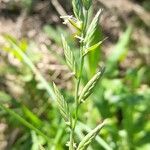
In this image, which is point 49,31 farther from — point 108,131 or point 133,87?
point 108,131

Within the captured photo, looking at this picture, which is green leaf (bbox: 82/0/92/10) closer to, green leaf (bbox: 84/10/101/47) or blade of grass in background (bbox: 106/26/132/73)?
green leaf (bbox: 84/10/101/47)

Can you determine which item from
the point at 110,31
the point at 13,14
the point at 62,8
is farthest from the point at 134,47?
the point at 13,14

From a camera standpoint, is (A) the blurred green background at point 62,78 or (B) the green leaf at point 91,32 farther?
(A) the blurred green background at point 62,78

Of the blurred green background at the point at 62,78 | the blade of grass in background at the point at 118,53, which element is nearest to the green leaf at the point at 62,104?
the blurred green background at the point at 62,78

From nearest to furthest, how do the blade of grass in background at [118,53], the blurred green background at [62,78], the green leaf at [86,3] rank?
the green leaf at [86,3], the blurred green background at [62,78], the blade of grass in background at [118,53]

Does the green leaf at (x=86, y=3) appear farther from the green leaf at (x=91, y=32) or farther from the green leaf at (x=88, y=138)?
the green leaf at (x=88, y=138)

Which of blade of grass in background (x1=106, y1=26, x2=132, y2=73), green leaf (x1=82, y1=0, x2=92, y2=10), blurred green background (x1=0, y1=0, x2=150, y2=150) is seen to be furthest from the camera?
blade of grass in background (x1=106, y1=26, x2=132, y2=73)

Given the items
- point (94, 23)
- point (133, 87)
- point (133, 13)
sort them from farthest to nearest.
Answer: point (133, 13)
point (133, 87)
point (94, 23)

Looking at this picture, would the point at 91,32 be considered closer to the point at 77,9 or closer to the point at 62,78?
the point at 77,9

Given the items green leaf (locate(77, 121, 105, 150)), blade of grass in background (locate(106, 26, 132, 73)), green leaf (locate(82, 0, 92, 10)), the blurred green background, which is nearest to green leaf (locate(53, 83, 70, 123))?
green leaf (locate(77, 121, 105, 150))
